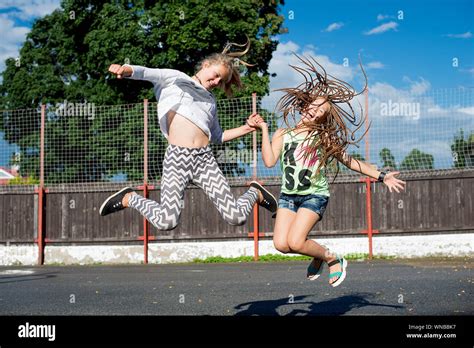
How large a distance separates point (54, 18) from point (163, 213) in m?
22.6

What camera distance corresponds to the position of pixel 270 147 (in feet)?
16.8

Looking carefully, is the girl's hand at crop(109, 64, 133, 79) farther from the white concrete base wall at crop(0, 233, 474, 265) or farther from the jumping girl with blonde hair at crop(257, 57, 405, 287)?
the white concrete base wall at crop(0, 233, 474, 265)

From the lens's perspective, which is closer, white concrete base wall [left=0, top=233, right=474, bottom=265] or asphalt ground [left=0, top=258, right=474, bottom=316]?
asphalt ground [left=0, top=258, right=474, bottom=316]

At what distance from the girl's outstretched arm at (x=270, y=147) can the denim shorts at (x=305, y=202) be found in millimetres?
414

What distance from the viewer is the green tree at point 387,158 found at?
14.0 meters

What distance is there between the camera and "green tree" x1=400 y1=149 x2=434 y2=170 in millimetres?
14375

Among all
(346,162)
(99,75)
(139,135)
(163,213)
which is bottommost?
(163,213)

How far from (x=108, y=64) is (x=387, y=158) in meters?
10.6

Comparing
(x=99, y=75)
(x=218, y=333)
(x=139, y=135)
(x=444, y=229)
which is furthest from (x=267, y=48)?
(x=218, y=333)

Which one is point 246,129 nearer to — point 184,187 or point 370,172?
point 184,187

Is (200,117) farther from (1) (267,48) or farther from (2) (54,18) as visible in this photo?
(2) (54,18)

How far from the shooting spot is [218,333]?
12.8ft

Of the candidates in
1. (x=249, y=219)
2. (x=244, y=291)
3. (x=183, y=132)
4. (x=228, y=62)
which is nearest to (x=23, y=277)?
(x=249, y=219)

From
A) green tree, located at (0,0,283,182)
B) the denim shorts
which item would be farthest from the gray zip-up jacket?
green tree, located at (0,0,283,182)
